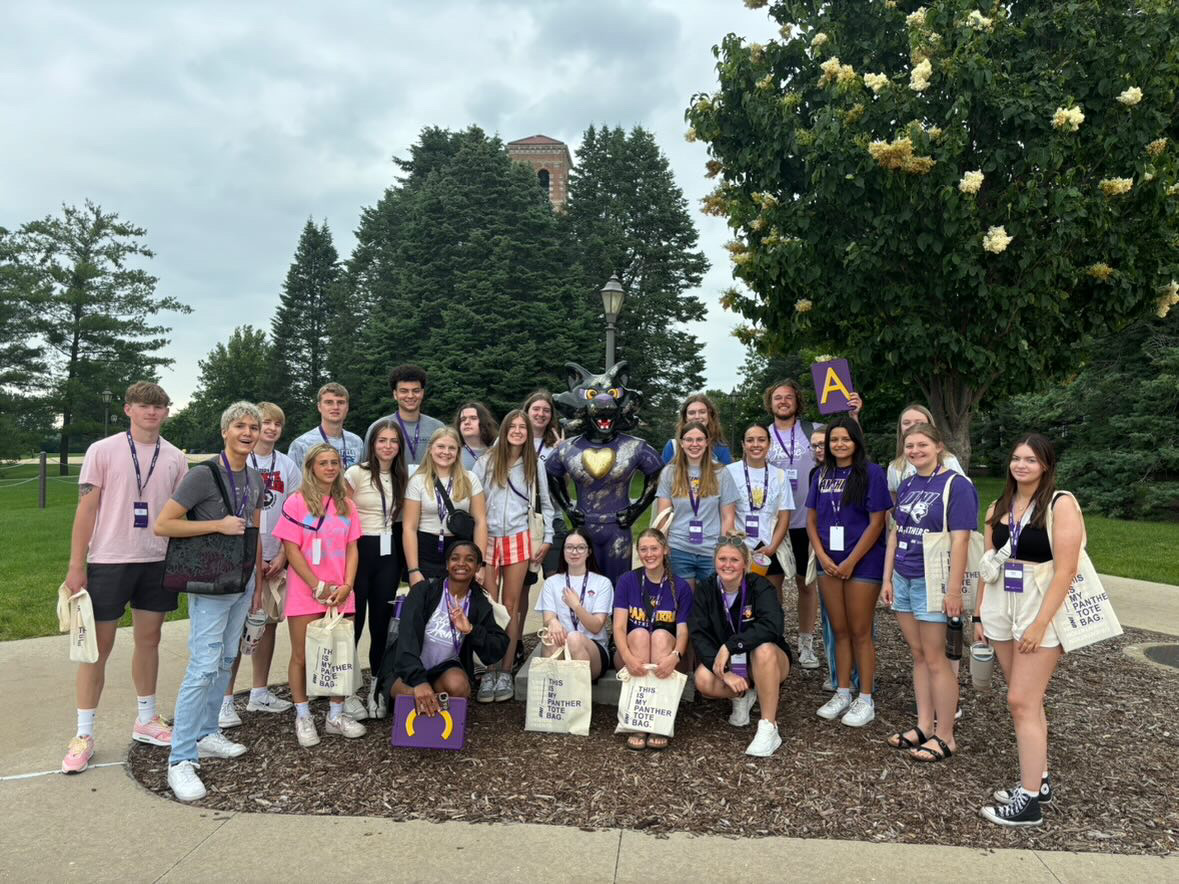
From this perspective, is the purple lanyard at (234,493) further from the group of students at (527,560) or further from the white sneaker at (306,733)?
the white sneaker at (306,733)

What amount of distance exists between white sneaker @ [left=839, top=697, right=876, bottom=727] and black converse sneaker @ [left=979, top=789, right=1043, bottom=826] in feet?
3.63

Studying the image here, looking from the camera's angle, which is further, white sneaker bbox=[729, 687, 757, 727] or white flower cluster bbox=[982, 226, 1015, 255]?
white flower cluster bbox=[982, 226, 1015, 255]

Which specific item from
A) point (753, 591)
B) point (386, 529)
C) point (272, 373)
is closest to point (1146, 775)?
point (753, 591)

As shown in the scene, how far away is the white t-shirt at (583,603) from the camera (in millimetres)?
4664

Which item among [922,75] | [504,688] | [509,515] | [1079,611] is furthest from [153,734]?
[922,75]

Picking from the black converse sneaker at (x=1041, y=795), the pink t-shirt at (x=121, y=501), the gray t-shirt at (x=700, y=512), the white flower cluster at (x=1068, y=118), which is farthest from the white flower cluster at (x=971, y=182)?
the pink t-shirt at (x=121, y=501)

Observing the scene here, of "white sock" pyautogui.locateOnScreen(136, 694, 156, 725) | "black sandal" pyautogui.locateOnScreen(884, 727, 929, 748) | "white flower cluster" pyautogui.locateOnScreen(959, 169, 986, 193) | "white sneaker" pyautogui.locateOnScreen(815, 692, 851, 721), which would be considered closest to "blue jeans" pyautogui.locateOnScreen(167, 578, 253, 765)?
"white sock" pyautogui.locateOnScreen(136, 694, 156, 725)

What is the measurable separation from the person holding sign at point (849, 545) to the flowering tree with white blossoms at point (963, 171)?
364 cm

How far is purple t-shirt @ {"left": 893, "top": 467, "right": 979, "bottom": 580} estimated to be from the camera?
3.84 meters

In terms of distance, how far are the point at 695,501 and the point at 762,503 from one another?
54cm

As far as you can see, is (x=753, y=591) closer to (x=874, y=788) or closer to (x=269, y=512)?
(x=874, y=788)

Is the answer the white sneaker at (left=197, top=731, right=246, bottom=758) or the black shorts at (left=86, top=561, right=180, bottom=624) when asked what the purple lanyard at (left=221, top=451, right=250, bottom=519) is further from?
the white sneaker at (left=197, top=731, right=246, bottom=758)

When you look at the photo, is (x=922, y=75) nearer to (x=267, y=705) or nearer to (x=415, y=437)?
(x=415, y=437)

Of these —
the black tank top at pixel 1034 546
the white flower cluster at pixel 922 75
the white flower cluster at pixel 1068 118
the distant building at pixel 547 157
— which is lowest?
the black tank top at pixel 1034 546
